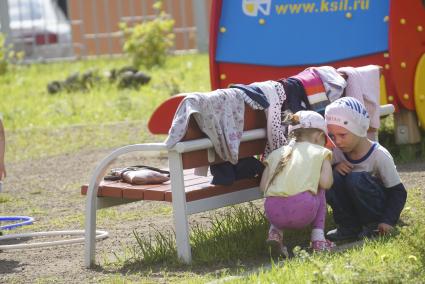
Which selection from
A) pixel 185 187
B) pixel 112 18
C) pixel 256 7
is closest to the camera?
pixel 185 187

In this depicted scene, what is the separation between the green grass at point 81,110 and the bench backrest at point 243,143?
472cm

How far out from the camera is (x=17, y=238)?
22.3 feet

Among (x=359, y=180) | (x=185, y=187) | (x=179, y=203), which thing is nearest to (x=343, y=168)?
(x=359, y=180)

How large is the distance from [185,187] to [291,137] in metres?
0.62

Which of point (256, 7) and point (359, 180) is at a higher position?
point (256, 7)

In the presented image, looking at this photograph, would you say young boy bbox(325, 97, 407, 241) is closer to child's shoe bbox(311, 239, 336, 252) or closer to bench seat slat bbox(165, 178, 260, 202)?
child's shoe bbox(311, 239, 336, 252)

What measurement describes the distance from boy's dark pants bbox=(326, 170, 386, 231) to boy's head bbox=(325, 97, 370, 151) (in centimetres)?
19

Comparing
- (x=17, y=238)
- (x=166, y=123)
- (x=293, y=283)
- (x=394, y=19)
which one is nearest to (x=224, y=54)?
(x=166, y=123)

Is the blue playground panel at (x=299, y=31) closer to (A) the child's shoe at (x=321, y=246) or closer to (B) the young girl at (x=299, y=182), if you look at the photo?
(B) the young girl at (x=299, y=182)

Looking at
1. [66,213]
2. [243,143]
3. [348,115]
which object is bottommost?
[66,213]

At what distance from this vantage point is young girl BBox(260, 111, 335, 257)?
17.3 feet

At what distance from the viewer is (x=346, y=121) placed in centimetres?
554

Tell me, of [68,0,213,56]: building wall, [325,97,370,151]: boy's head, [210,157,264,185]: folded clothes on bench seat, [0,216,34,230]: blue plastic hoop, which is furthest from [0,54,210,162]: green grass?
[325,97,370,151]: boy's head

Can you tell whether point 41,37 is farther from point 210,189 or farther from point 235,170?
point 210,189
